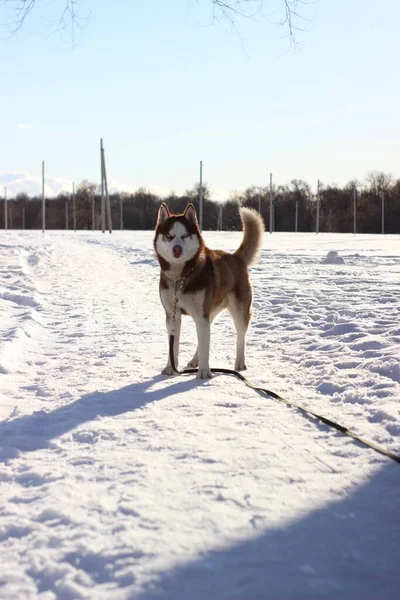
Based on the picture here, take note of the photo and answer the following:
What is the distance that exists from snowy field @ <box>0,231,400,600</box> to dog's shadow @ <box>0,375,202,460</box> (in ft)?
Result: 0.05

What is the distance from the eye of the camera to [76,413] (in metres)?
4.11

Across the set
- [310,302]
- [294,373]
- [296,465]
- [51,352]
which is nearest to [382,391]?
[294,373]

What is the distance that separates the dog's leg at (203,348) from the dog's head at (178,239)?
49 cm

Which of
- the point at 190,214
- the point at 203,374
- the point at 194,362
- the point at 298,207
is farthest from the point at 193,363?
the point at 298,207

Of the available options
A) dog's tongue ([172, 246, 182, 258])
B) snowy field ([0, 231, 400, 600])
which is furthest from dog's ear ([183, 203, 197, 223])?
snowy field ([0, 231, 400, 600])

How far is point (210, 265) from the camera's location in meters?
5.37

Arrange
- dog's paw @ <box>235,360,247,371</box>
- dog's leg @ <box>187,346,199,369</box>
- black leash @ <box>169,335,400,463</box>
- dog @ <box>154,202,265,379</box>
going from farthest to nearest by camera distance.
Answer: dog's leg @ <box>187,346,199,369</box>
dog's paw @ <box>235,360,247,371</box>
dog @ <box>154,202,265,379</box>
black leash @ <box>169,335,400,463</box>

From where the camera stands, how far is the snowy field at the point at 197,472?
2156 millimetres

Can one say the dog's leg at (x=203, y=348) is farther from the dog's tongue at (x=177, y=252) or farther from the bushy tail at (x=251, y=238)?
the bushy tail at (x=251, y=238)

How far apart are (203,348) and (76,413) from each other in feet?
4.43

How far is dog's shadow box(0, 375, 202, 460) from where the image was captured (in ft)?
11.7

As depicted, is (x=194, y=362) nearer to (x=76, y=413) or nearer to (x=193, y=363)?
(x=193, y=363)

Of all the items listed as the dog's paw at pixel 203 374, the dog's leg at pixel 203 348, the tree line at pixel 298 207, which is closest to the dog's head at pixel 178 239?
the dog's leg at pixel 203 348

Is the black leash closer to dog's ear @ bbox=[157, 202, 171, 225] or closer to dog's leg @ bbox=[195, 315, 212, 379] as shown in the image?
dog's leg @ bbox=[195, 315, 212, 379]
